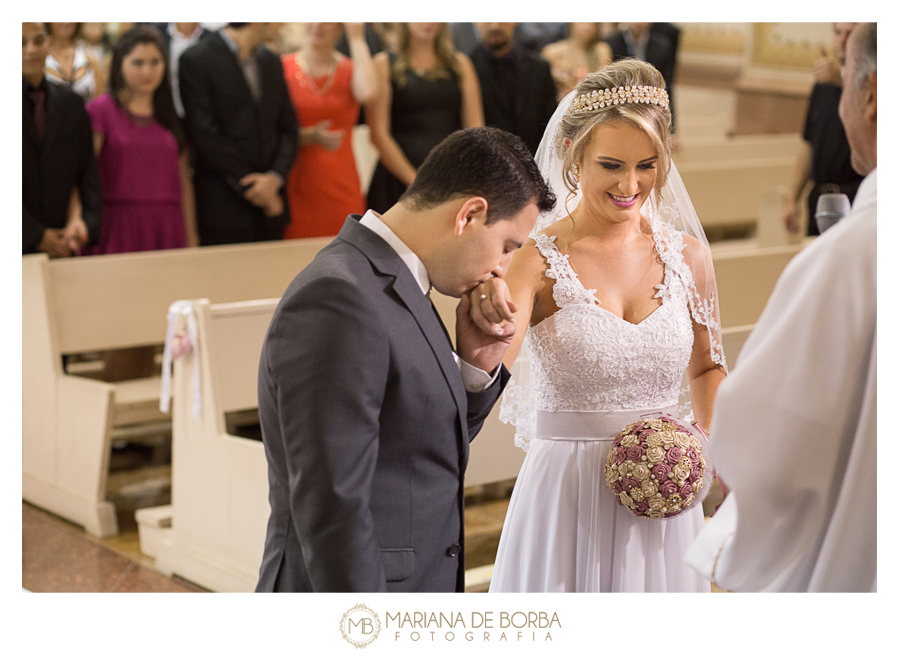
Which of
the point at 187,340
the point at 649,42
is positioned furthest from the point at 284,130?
the point at 649,42

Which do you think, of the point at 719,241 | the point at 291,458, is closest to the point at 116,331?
the point at 291,458

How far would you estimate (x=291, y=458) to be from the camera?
5.02ft

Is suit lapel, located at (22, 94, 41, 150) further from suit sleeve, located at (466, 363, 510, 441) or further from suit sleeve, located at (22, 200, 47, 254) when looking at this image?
suit sleeve, located at (466, 363, 510, 441)

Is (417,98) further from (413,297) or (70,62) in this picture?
(413,297)

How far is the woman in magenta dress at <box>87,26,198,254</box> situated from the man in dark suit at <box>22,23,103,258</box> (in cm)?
15

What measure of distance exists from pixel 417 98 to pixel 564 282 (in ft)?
9.70

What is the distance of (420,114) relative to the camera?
16.3 feet

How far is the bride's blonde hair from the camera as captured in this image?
2.10m

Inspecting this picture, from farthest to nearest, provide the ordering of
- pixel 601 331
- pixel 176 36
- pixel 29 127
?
pixel 176 36 < pixel 29 127 < pixel 601 331

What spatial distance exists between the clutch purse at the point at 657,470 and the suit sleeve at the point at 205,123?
10.7 ft

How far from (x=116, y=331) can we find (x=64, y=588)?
1.37m
